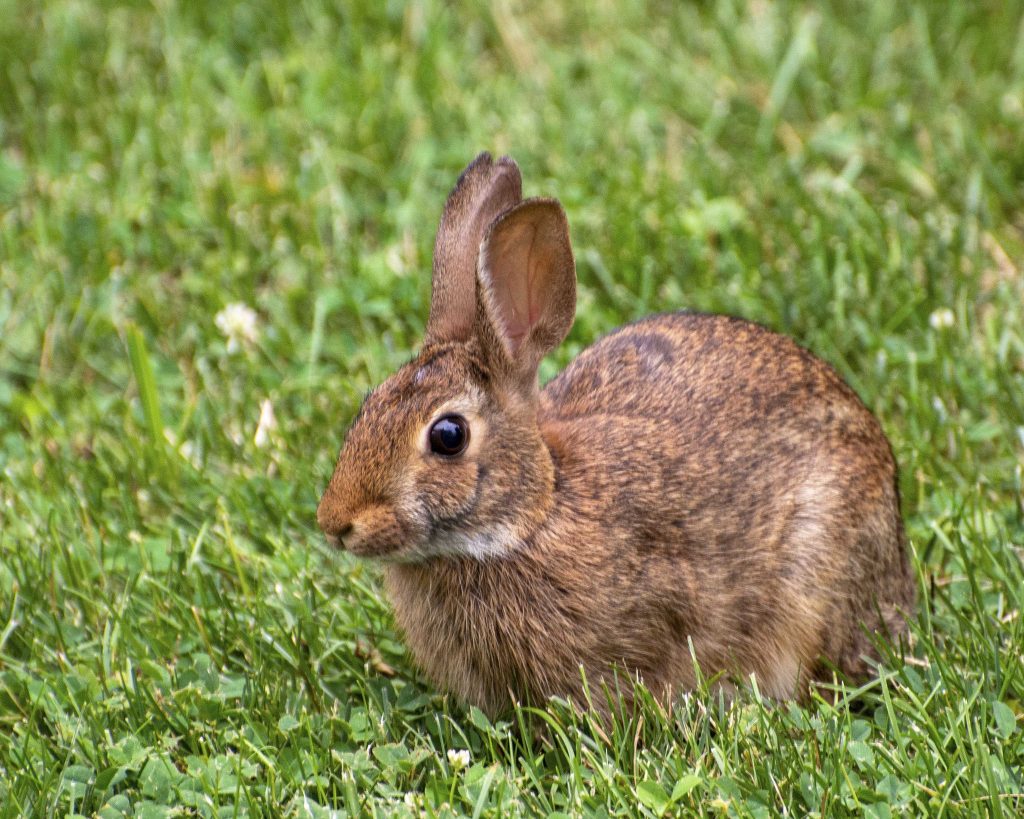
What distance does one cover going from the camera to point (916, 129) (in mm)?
6641

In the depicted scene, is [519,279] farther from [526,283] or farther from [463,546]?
[463,546]

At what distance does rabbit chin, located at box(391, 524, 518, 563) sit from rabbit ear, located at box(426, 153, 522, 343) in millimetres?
524

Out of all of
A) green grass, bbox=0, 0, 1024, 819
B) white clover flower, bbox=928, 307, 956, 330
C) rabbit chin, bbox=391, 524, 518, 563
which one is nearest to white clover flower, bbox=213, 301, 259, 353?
Answer: green grass, bbox=0, 0, 1024, 819

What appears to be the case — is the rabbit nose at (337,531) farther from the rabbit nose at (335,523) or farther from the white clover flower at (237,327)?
the white clover flower at (237,327)

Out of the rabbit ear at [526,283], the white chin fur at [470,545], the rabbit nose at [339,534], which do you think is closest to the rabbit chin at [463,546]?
the white chin fur at [470,545]

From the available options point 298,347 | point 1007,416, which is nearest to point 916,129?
point 1007,416

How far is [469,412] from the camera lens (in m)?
3.98

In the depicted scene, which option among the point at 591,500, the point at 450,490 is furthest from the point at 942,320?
the point at 450,490

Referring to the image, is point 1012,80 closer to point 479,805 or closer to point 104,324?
point 104,324

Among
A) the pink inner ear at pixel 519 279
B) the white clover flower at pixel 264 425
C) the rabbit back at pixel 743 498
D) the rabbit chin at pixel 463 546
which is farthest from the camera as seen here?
the white clover flower at pixel 264 425

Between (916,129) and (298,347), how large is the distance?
9.03 feet

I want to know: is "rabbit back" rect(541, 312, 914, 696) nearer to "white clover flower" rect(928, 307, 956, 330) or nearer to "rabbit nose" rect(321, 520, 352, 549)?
"rabbit nose" rect(321, 520, 352, 549)

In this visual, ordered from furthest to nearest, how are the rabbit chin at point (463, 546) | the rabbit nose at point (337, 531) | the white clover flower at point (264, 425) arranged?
the white clover flower at point (264, 425) → the rabbit chin at point (463, 546) → the rabbit nose at point (337, 531)

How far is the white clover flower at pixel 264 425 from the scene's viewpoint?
527 centimetres
